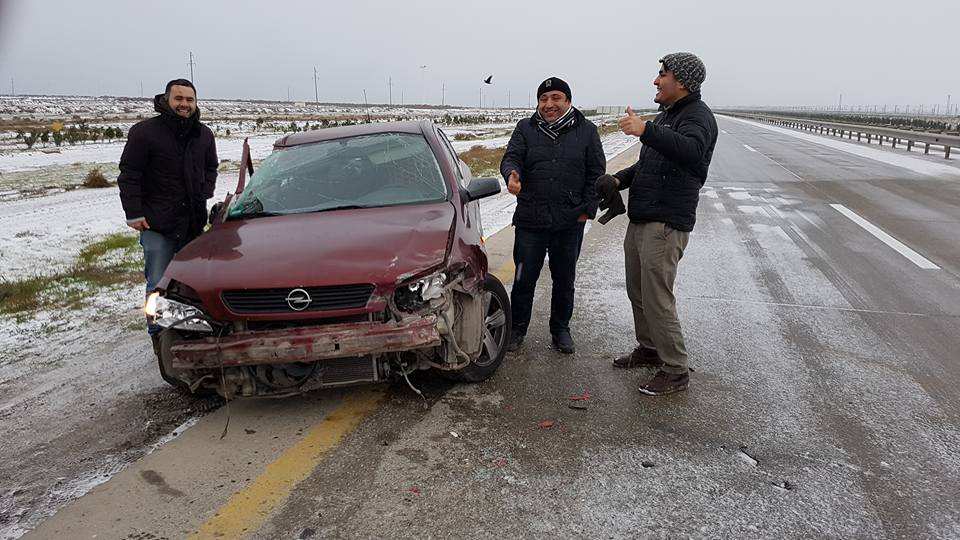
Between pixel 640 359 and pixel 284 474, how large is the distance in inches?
96.2

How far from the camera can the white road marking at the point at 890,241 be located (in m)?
7.09

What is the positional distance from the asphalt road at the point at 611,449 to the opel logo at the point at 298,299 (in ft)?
2.24

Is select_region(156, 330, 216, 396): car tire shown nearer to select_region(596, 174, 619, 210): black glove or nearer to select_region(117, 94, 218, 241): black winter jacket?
select_region(117, 94, 218, 241): black winter jacket

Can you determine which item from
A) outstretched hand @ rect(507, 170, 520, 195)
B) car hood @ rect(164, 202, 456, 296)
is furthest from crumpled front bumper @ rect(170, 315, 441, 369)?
outstretched hand @ rect(507, 170, 520, 195)

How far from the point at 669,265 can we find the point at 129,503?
310 centimetres

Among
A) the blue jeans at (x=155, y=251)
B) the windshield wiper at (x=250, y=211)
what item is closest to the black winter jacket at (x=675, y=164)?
the windshield wiper at (x=250, y=211)

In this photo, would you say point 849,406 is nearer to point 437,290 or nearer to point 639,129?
point 639,129

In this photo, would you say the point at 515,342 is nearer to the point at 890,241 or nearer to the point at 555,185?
the point at 555,185

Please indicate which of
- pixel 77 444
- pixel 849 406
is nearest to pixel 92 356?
pixel 77 444

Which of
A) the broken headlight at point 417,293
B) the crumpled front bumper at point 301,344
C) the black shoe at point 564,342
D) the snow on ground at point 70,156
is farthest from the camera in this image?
the snow on ground at point 70,156

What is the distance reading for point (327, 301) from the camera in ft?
10.8

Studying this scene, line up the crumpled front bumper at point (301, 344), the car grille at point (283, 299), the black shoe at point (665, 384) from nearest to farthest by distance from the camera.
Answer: the crumpled front bumper at point (301, 344) < the car grille at point (283, 299) < the black shoe at point (665, 384)

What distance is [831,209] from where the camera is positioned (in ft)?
35.8

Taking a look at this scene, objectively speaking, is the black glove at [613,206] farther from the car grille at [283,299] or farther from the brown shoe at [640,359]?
the car grille at [283,299]
